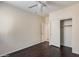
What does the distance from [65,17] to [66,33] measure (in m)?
1.30

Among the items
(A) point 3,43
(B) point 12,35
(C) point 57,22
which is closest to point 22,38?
(B) point 12,35

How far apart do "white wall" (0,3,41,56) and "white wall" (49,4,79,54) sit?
1.58 metres

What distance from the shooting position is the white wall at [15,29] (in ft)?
11.9

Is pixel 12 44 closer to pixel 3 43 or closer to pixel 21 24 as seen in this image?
pixel 3 43

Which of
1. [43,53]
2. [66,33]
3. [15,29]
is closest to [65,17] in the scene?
[66,33]

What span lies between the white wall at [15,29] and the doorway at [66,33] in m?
2.17

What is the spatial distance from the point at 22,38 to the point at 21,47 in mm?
573

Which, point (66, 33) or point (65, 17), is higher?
point (65, 17)

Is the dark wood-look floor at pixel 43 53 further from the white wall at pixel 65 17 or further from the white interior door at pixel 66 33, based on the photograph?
the white interior door at pixel 66 33

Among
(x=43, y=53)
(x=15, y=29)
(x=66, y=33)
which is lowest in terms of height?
(x=43, y=53)

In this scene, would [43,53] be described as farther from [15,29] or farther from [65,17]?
[65,17]

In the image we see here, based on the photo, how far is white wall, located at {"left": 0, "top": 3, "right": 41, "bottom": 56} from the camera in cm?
364

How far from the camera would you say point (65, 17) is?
183 inches

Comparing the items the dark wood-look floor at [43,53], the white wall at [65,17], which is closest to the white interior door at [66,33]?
the white wall at [65,17]
